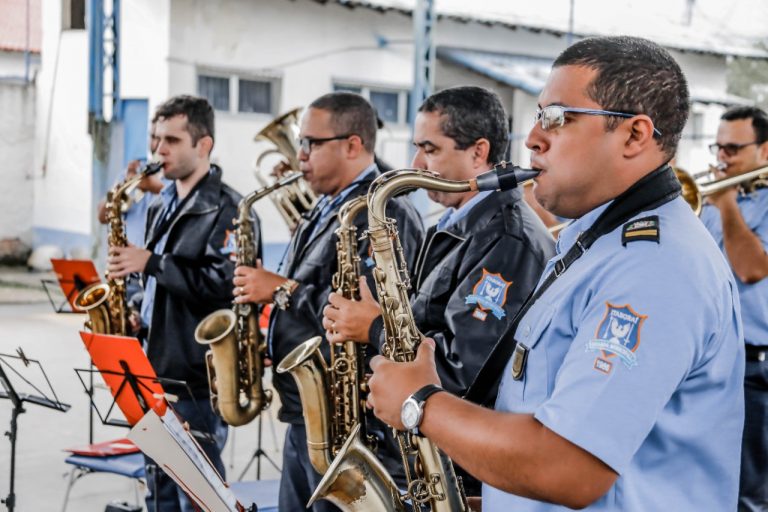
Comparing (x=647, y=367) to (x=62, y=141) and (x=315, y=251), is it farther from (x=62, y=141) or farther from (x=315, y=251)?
(x=62, y=141)

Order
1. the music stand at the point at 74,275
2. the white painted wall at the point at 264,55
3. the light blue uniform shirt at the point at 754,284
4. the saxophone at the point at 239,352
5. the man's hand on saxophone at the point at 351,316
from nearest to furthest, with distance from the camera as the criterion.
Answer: the man's hand on saxophone at the point at 351,316, the light blue uniform shirt at the point at 754,284, the saxophone at the point at 239,352, the music stand at the point at 74,275, the white painted wall at the point at 264,55

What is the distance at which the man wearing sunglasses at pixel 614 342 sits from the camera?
Answer: 5.17 feet

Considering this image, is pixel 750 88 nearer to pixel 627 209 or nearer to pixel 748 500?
pixel 748 500

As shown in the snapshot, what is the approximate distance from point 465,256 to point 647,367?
1355mm

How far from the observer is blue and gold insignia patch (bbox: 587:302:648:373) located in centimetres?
157

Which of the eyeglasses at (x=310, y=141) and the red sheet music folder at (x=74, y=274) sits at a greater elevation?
the eyeglasses at (x=310, y=141)

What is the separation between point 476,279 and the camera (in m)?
2.76

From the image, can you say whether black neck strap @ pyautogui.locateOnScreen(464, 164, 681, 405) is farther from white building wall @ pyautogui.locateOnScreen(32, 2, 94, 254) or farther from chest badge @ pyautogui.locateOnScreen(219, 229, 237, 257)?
white building wall @ pyautogui.locateOnScreen(32, 2, 94, 254)

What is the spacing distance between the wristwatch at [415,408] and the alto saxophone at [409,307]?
56 centimetres

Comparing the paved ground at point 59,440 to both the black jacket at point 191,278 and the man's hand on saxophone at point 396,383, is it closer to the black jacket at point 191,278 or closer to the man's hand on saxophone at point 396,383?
the black jacket at point 191,278

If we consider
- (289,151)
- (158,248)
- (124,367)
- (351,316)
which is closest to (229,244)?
(158,248)

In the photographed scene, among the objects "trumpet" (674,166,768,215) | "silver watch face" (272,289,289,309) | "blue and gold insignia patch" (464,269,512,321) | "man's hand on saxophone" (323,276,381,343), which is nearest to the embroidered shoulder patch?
"blue and gold insignia patch" (464,269,512,321)

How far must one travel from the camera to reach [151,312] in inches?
183

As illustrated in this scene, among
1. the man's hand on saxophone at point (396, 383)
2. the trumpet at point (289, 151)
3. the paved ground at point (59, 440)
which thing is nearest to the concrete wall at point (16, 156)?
the paved ground at point (59, 440)
